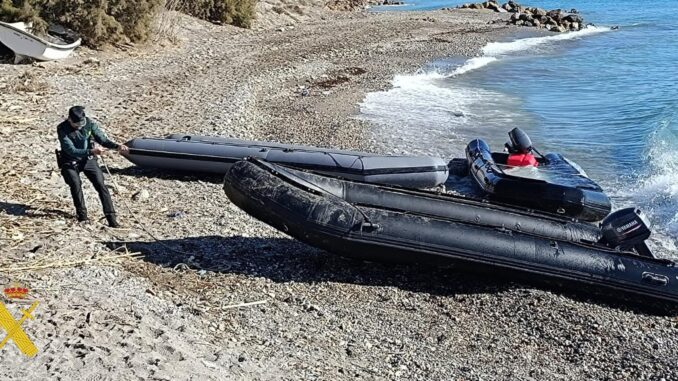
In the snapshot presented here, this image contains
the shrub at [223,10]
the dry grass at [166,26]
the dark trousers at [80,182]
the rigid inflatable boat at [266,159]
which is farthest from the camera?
the shrub at [223,10]

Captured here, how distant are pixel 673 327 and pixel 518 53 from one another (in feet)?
66.9

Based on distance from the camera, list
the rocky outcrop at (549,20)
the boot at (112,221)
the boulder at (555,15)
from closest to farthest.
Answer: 1. the boot at (112,221)
2. the rocky outcrop at (549,20)
3. the boulder at (555,15)

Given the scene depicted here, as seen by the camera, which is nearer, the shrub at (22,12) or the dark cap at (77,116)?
the dark cap at (77,116)

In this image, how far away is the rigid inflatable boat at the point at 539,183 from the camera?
31.0 ft

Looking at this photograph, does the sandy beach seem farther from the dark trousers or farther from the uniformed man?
the uniformed man

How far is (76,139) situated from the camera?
6.78m

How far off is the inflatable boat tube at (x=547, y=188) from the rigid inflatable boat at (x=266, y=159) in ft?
3.72

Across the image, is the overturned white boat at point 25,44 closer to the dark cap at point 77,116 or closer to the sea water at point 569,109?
the sea water at point 569,109

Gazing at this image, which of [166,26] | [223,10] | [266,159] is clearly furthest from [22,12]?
[223,10]

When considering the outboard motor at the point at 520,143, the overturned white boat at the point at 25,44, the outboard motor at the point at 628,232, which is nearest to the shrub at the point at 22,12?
the overturned white boat at the point at 25,44

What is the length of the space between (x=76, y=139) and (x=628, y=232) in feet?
20.2

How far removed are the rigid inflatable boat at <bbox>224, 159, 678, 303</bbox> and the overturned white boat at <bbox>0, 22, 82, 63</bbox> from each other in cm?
939

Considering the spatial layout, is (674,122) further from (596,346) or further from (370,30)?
(370,30)

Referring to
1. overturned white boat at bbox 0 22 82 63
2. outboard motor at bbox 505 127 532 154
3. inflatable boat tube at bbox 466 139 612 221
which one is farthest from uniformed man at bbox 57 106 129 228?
overturned white boat at bbox 0 22 82 63
